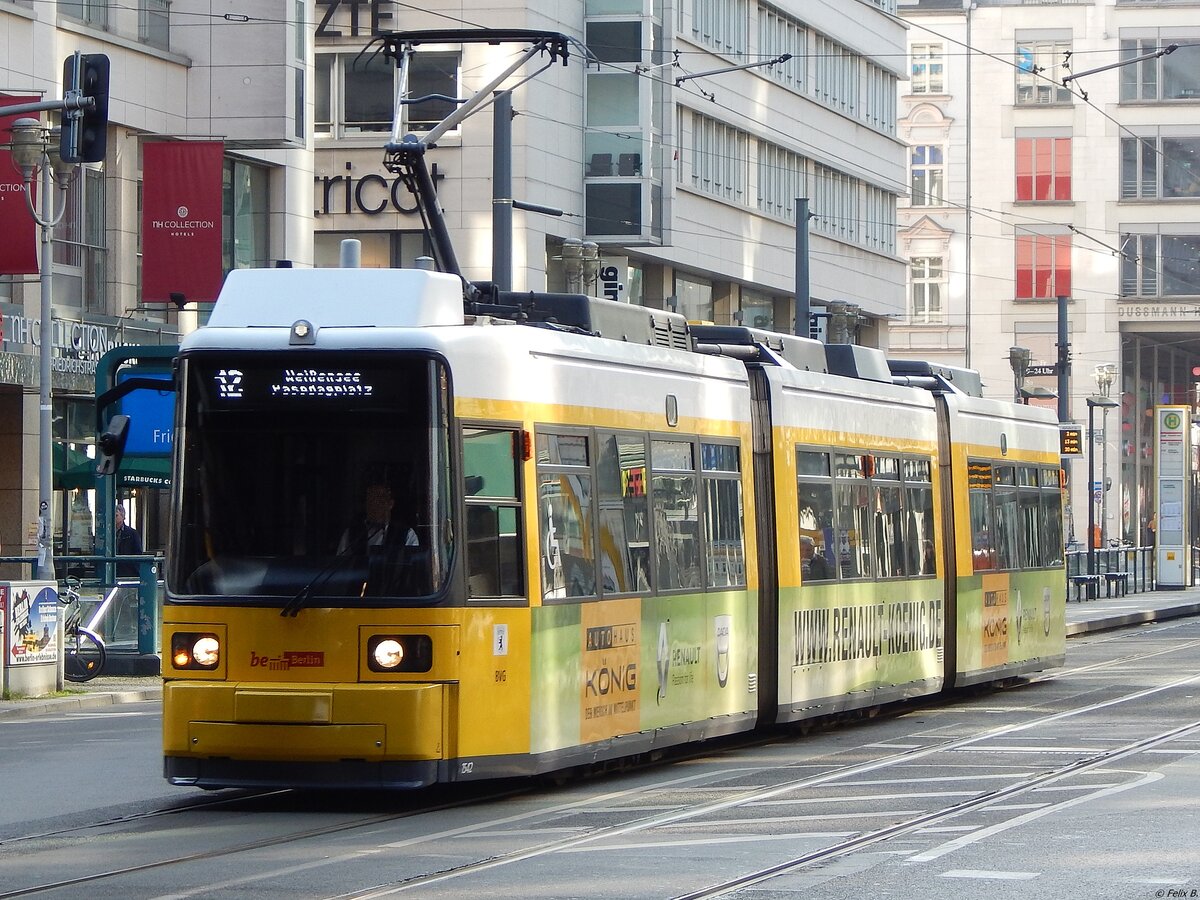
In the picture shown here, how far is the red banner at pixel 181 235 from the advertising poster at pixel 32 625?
13566mm

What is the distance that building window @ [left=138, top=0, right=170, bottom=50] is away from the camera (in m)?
37.4

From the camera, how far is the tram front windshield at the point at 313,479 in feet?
41.3

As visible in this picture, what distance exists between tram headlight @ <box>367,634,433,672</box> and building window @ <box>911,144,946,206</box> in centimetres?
7566

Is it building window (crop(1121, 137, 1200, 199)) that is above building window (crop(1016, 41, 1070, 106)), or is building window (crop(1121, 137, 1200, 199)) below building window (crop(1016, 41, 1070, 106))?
below

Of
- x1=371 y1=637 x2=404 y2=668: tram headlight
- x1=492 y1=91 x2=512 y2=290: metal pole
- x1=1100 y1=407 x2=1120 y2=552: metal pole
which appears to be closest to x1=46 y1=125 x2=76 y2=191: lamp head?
x1=492 y1=91 x2=512 y2=290: metal pole

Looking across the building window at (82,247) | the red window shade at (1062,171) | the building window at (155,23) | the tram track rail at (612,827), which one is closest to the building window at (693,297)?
the building window at (155,23)

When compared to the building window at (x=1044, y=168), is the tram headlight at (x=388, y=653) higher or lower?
lower

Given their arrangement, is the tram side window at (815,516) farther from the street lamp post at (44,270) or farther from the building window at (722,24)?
the building window at (722,24)

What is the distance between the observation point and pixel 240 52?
38062 millimetres

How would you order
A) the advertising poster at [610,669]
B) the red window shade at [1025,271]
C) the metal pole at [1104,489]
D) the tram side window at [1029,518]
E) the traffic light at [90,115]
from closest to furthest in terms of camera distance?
the advertising poster at [610,669] < the traffic light at [90,115] < the tram side window at [1029,518] < the metal pole at [1104,489] < the red window shade at [1025,271]

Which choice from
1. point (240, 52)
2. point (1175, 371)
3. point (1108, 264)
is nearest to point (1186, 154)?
point (1108, 264)

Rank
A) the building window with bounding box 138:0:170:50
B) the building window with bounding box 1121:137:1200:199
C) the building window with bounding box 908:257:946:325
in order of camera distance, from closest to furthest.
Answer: the building window with bounding box 138:0:170:50 < the building window with bounding box 1121:137:1200:199 < the building window with bounding box 908:257:946:325

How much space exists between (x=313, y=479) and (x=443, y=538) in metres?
0.80

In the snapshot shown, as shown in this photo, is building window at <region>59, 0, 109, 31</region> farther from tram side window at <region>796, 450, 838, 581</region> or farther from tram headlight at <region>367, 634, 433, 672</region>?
tram headlight at <region>367, 634, 433, 672</region>
